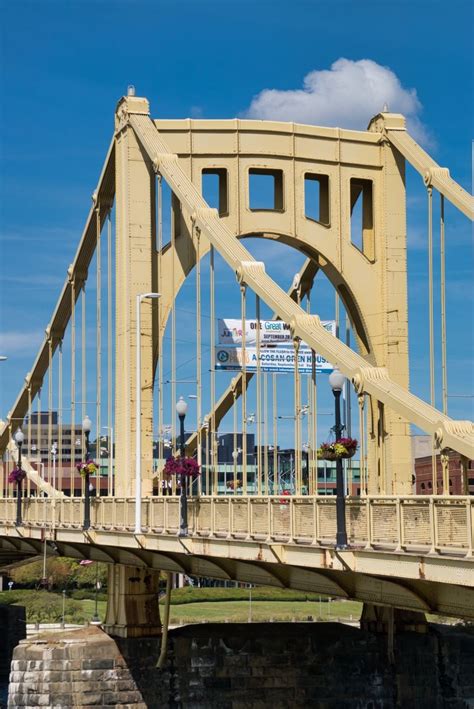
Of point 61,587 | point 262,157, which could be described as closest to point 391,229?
point 262,157

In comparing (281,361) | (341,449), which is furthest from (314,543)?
(281,361)

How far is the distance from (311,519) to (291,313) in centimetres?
818

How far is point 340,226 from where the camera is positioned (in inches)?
2147

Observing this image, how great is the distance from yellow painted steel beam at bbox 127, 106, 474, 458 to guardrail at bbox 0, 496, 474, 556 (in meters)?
1.61

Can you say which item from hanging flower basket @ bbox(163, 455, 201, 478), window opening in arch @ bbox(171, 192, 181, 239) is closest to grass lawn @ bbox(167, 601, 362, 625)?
window opening in arch @ bbox(171, 192, 181, 239)

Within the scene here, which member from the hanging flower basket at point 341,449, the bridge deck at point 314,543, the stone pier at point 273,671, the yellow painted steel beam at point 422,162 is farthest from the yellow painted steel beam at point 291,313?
the stone pier at point 273,671

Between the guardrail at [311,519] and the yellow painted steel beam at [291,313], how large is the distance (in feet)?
5.27

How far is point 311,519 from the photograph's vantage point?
118 feet

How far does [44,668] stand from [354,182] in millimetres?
20053

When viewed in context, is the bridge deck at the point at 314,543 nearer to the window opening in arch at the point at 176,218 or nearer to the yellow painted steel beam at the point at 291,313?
the yellow painted steel beam at the point at 291,313

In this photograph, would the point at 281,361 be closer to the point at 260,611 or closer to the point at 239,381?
the point at 239,381

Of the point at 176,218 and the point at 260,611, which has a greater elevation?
the point at 176,218

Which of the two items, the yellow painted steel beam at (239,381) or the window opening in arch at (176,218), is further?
the yellow painted steel beam at (239,381)

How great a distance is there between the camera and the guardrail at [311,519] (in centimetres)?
2881
